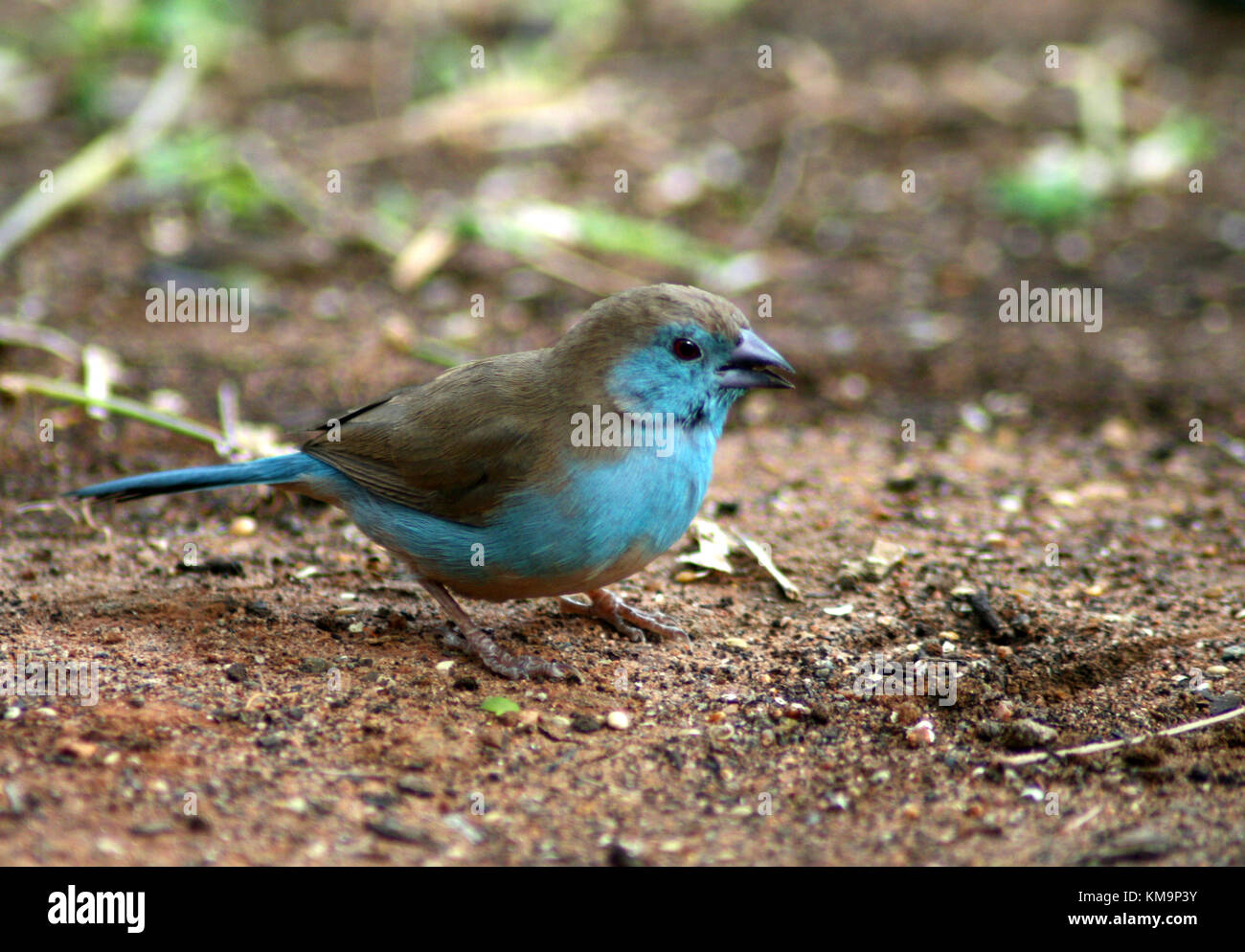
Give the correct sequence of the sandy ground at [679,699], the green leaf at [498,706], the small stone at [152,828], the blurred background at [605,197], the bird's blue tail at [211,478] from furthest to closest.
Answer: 1. the blurred background at [605,197]
2. the bird's blue tail at [211,478]
3. the green leaf at [498,706]
4. the sandy ground at [679,699]
5. the small stone at [152,828]

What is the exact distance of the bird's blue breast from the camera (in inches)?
142

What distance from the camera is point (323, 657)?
150 inches

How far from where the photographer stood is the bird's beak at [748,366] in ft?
12.4

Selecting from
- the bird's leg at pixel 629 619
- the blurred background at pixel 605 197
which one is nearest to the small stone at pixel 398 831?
the bird's leg at pixel 629 619

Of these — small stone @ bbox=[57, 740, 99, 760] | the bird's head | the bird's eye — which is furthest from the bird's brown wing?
small stone @ bbox=[57, 740, 99, 760]

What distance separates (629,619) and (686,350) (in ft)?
2.94

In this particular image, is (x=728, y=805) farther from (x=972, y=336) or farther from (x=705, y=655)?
(x=972, y=336)

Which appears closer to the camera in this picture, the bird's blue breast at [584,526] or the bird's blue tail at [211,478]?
A: the bird's blue breast at [584,526]

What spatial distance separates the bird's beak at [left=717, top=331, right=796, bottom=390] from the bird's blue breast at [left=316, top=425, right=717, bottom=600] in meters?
0.17

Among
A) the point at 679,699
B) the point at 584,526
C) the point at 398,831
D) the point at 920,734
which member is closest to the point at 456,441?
the point at 584,526

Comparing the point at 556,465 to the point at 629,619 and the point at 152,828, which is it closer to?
the point at 629,619

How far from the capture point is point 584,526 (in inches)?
142

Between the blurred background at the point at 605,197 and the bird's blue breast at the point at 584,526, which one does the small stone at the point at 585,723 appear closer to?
the bird's blue breast at the point at 584,526

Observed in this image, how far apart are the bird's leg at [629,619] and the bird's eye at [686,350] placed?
790 mm
